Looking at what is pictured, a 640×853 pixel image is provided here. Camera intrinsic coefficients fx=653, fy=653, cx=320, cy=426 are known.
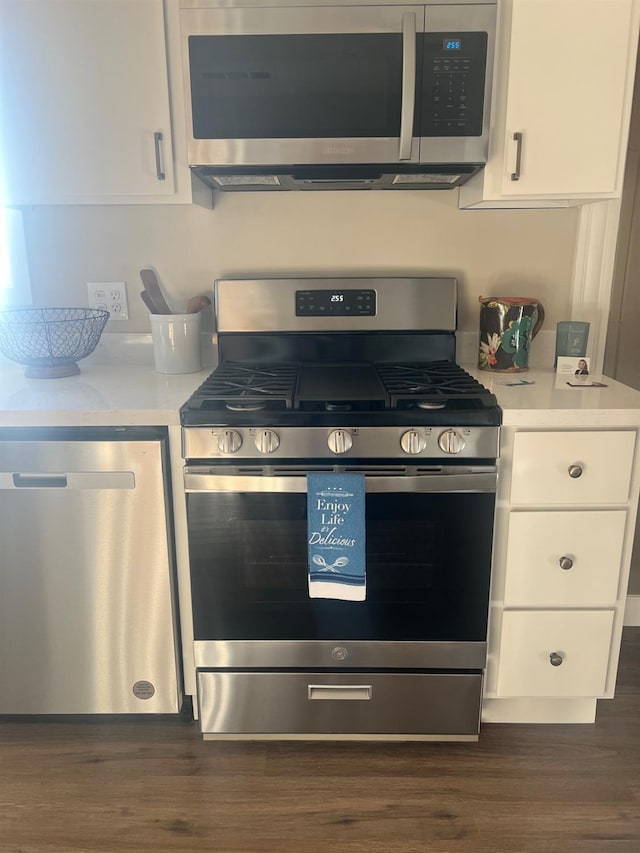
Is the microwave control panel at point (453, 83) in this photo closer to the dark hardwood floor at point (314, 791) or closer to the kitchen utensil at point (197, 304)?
the kitchen utensil at point (197, 304)

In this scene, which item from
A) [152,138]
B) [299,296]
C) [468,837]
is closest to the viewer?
[468,837]

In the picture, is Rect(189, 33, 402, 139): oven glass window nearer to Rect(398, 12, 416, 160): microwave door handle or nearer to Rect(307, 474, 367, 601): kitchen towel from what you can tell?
Rect(398, 12, 416, 160): microwave door handle

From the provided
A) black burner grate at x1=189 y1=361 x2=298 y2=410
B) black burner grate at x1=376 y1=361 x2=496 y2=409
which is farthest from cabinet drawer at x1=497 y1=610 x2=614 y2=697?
black burner grate at x1=189 y1=361 x2=298 y2=410

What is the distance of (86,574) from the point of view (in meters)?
1.62

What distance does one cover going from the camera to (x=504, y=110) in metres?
1.62

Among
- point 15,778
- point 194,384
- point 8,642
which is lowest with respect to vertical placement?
point 15,778

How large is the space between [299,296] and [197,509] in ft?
2.47

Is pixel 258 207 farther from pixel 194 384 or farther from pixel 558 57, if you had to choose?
pixel 558 57

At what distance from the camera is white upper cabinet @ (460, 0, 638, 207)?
156 cm

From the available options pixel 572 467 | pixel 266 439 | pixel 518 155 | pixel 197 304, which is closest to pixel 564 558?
pixel 572 467

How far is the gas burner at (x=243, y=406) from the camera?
4.89ft

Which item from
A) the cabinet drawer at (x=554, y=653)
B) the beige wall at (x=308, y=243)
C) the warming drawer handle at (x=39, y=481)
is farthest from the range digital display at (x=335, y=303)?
the cabinet drawer at (x=554, y=653)

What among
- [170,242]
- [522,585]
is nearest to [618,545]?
[522,585]

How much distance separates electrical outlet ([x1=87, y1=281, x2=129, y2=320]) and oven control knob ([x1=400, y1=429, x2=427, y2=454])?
3.49 ft
